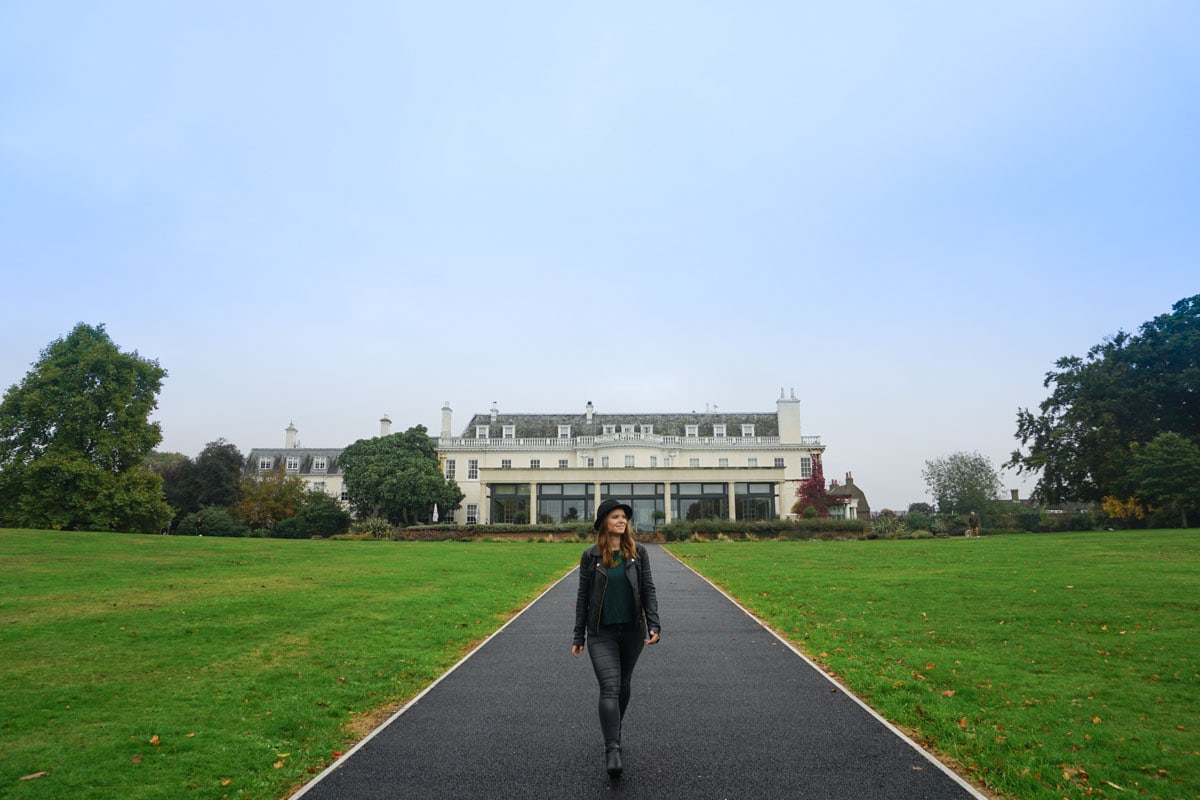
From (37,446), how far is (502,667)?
42.1 meters

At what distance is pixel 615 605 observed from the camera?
6.05 meters

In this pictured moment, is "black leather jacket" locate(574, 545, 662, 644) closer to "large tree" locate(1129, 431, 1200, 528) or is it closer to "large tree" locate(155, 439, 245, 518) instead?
"large tree" locate(1129, 431, 1200, 528)

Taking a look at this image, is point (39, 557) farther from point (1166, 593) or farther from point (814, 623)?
point (1166, 593)

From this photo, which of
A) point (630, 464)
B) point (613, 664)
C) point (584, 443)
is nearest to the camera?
point (613, 664)

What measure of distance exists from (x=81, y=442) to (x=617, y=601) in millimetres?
45316

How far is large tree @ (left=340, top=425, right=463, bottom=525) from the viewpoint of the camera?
58.8 m

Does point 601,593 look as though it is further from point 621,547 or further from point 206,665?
point 206,665

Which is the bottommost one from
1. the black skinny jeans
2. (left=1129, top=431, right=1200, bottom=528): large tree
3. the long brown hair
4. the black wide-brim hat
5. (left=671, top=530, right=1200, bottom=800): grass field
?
(left=671, top=530, right=1200, bottom=800): grass field

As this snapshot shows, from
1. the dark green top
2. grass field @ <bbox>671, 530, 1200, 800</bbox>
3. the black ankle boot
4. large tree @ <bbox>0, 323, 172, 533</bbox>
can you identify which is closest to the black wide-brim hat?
the dark green top

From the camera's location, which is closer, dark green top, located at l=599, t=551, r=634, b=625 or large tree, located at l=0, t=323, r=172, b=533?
dark green top, located at l=599, t=551, r=634, b=625

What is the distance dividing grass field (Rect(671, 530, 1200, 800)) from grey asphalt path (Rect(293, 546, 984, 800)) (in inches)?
24.0

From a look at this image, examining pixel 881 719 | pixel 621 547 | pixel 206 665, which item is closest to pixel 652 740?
pixel 621 547

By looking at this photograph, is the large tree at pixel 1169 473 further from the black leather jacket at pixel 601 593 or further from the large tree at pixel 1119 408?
the black leather jacket at pixel 601 593

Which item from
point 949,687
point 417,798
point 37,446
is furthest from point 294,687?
point 37,446
